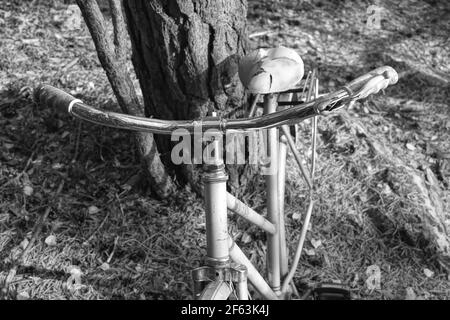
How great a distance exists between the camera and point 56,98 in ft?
5.21

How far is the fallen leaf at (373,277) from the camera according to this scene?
2.87 meters

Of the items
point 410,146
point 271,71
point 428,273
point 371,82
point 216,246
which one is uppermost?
point 410,146

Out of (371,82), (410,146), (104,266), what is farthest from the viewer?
(410,146)

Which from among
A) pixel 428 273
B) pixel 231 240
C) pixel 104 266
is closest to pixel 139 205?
pixel 104 266

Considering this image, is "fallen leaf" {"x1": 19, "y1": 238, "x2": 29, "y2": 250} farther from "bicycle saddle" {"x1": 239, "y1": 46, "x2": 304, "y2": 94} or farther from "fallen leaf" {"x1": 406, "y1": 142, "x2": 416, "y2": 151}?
"fallen leaf" {"x1": 406, "y1": 142, "x2": 416, "y2": 151}

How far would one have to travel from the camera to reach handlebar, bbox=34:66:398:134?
140 cm

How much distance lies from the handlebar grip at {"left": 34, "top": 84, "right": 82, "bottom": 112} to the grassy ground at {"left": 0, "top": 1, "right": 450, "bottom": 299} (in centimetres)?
135

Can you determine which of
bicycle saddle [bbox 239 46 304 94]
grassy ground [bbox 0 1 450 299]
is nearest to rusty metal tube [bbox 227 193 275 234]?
bicycle saddle [bbox 239 46 304 94]

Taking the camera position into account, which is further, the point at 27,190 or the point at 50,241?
the point at 27,190

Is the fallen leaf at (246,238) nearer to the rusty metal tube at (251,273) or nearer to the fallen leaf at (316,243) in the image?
the fallen leaf at (316,243)

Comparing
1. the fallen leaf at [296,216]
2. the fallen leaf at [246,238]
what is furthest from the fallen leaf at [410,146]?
the fallen leaf at [246,238]

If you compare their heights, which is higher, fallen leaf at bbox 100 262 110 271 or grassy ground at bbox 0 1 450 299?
grassy ground at bbox 0 1 450 299

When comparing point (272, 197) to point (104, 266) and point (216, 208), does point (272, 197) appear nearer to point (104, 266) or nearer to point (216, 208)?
point (216, 208)

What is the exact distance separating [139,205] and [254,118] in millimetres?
1628
